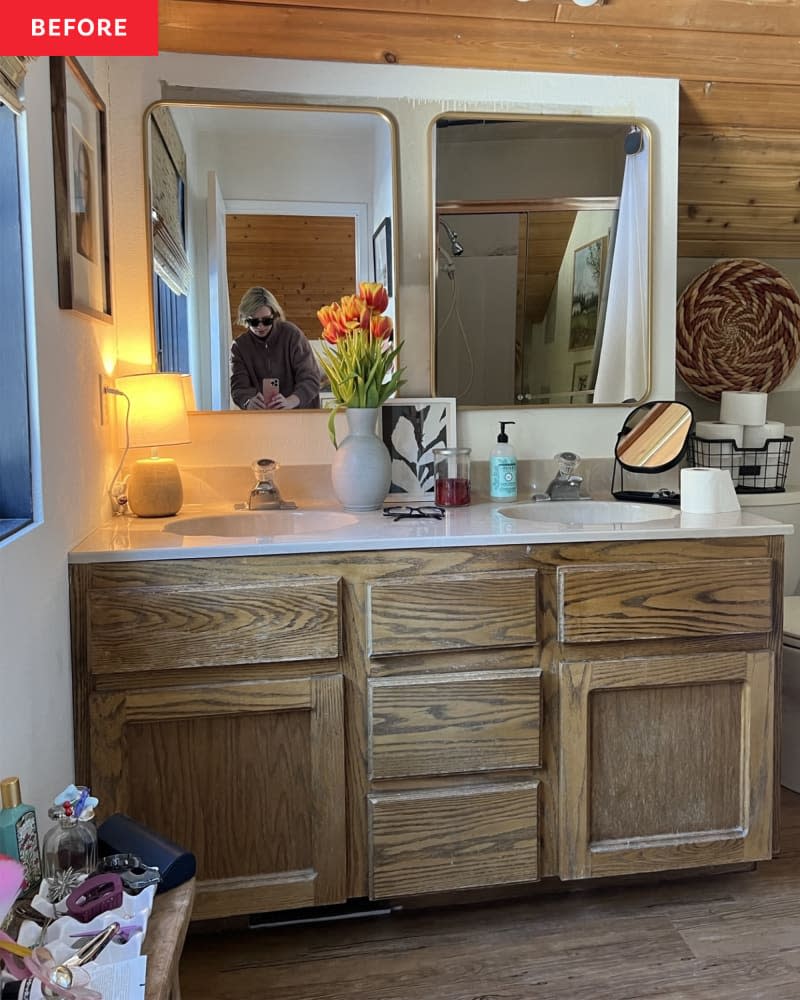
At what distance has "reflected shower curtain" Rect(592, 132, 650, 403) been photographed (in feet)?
7.73

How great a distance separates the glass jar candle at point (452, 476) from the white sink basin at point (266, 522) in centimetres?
26

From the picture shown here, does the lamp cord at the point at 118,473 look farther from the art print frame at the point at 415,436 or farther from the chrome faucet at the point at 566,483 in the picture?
the chrome faucet at the point at 566,483

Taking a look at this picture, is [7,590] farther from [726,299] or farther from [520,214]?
[726,299]

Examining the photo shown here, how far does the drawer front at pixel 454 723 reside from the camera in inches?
68.6

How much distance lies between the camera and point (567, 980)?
5.43 feet

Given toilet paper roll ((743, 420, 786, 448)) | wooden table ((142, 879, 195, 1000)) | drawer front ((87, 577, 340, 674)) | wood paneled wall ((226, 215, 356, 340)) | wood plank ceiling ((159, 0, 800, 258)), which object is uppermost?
wood plank ceiling ((159, 0, 800, 258))

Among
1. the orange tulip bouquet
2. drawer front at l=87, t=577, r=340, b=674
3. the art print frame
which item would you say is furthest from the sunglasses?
drawer front at l=87, t=577, r=340, b=674

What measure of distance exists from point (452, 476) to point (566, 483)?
0.29 m

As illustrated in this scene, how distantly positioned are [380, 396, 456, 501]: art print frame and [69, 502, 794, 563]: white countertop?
0.97 feet

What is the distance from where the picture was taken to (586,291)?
2.37m

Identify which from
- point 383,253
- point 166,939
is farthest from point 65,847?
point 383,253

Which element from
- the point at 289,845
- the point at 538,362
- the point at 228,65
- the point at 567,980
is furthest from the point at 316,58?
the point at 567,980

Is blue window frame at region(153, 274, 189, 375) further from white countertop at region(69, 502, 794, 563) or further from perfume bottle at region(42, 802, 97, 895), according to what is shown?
perfume bottle at region(42, 802, 97, 895)

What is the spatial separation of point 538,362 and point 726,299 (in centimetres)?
81
